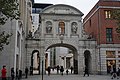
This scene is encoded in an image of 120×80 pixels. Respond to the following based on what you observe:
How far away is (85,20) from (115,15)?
111 ft

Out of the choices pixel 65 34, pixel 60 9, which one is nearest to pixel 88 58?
pixel 65 34

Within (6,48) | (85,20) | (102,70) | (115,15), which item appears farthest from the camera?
(85,20)

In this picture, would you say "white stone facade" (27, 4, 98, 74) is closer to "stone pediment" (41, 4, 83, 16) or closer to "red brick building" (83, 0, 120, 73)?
"stone pediment" (41, 4, 83, 16)

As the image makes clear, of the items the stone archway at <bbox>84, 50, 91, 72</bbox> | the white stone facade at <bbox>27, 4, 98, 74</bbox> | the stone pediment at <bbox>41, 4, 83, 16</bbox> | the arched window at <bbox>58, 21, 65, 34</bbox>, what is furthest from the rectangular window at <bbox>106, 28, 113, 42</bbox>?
the arched window at <bbox>58, 21, 65, 34</bbox>

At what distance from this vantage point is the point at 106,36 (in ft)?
145

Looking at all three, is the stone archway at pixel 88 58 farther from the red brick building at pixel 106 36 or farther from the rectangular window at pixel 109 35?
the rectangular window at pixel 109 35

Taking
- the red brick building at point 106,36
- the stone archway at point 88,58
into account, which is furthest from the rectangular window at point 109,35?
the stone archway at point 88,58

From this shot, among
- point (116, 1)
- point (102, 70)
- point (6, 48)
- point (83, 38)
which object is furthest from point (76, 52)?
point (6, 48)

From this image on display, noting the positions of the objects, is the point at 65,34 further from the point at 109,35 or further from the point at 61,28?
the point at 109,35

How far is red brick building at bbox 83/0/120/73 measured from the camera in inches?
1721

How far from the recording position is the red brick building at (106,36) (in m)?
43.7

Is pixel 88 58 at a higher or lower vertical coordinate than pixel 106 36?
lower

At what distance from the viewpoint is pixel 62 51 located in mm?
93500

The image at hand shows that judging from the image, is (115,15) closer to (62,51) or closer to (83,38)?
(83,38)
